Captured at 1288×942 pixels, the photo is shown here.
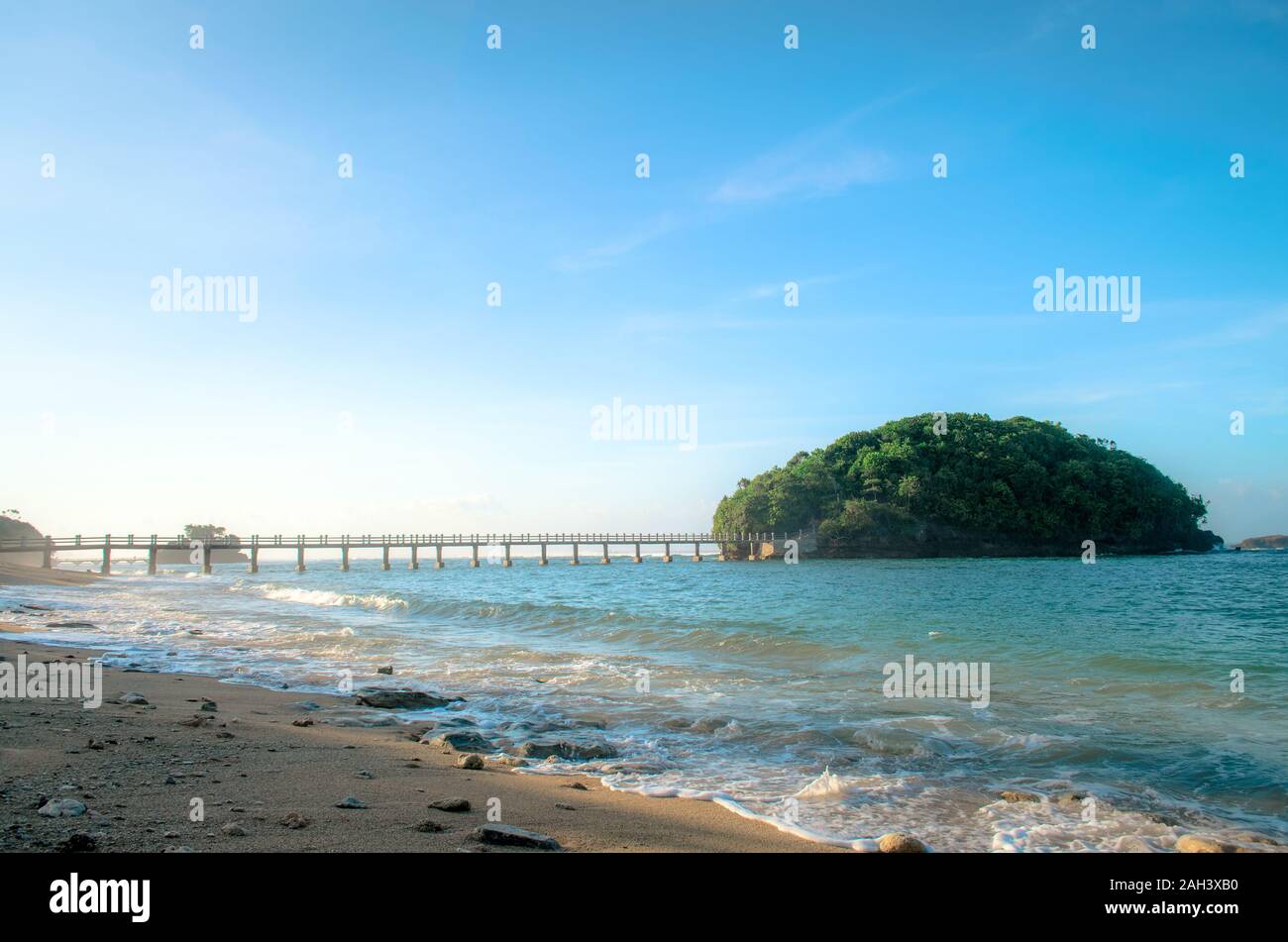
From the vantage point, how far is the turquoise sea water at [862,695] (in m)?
6.91

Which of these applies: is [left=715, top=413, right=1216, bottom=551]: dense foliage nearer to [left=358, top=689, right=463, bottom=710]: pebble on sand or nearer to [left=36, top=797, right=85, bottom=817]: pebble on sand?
[left=358, top=689, right=463, bottom=710]: pebble on sand

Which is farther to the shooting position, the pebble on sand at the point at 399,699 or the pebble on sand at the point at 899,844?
the pebble on sand at the point at 399,699

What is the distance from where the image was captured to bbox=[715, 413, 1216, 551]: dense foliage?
106 meters

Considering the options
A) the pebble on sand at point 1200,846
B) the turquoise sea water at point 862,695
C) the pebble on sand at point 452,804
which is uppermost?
the pebble on sand at point 452,804

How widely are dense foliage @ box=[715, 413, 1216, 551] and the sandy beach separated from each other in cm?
10249

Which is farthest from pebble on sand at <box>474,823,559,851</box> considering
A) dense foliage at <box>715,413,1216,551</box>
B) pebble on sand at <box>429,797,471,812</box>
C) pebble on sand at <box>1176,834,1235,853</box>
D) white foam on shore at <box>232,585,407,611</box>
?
dense foliage at <box>715,413,1216,551</box>

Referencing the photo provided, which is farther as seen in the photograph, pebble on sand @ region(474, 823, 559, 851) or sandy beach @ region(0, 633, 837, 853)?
pebble on sand @ region(474, 823, 559, 851)

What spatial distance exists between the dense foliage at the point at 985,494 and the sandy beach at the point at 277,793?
336ft

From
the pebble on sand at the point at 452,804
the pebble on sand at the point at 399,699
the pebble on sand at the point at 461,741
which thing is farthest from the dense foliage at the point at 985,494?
the pebble on sand at the point at 452,804

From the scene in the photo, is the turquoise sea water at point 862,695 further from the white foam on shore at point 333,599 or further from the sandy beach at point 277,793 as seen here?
the white foam on shore at point 333,599

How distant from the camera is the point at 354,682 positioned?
13578 mm
